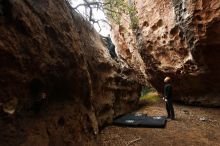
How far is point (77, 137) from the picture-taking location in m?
6.88

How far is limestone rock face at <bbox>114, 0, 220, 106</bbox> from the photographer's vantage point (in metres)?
11.5

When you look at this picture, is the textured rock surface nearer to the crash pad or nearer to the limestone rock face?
the crash pad

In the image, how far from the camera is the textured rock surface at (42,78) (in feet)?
16.3

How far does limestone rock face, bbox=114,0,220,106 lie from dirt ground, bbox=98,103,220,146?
2.01m

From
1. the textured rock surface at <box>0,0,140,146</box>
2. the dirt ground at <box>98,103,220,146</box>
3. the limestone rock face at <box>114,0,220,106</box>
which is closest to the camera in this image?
the textured rock surface at <box>0,0,140,146</box>

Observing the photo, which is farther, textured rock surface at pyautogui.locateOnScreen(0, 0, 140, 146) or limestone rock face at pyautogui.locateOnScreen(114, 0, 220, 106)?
limestone rock face at pyautogui.locateOnScreen(114, 0, 220, 106)

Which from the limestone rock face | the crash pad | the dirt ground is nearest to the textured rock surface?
the dirt ground

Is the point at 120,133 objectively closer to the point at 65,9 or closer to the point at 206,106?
the point at 65,9

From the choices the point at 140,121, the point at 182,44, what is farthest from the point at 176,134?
the point at 182,44

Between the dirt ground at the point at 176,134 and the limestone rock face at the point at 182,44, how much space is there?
6.59 feet

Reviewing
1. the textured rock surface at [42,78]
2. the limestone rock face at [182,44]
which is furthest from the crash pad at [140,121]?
the limestone rock face at [182,44]

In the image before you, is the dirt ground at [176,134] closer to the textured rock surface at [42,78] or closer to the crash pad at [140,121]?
the crash pad at [140,121]

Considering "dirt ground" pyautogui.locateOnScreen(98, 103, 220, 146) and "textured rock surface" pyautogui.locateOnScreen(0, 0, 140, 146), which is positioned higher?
"textured rock surface" pyautogui.locateOnScreen(0, 0, 140, 146)

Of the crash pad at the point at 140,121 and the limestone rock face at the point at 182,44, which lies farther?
the limestone rock face at the point at 182,44
